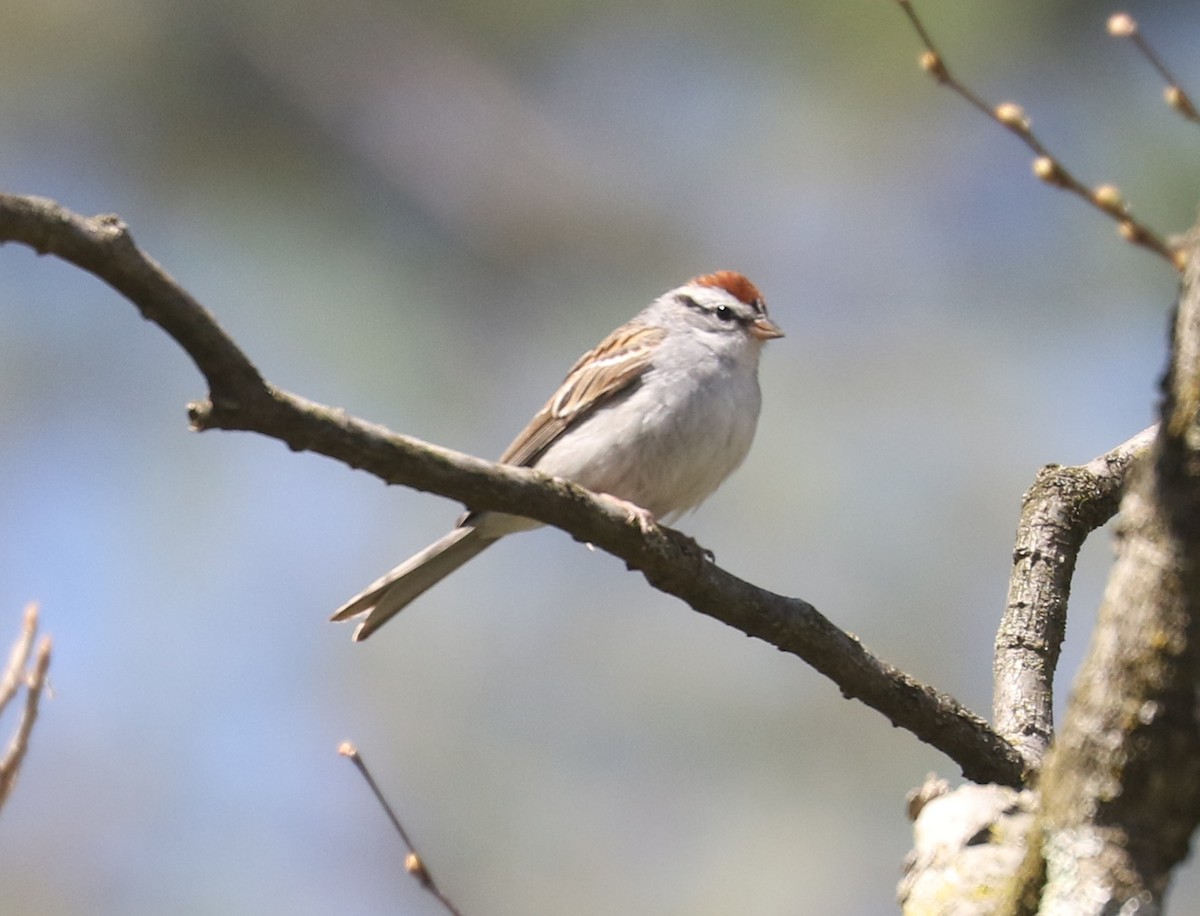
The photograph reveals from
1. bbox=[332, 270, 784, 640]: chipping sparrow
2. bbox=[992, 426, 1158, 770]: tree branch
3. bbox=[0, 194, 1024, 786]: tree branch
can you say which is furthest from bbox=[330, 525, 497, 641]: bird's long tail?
bbox=[992, 426, 1158, 770]: tree branch

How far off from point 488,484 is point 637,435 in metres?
1.35

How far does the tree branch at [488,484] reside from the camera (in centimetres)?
142

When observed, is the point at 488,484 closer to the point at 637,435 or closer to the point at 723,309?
the point at 637,435

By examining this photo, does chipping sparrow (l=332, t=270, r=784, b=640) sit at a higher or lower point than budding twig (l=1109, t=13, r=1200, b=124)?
higher

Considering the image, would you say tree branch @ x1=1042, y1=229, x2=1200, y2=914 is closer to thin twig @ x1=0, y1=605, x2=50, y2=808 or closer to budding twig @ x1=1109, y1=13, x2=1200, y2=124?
budding twig @ x1=1109, y1=13, x2=1200, y2=124

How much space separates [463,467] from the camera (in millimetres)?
1750

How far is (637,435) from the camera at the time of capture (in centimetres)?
312

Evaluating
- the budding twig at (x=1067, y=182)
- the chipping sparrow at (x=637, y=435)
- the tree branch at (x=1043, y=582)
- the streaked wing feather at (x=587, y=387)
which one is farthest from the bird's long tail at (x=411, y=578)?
the budding twig at (x=1067, y=182)

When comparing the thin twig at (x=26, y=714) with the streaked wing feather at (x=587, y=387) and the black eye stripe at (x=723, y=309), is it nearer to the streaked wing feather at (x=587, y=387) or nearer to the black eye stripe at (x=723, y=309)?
the streaked wing feather at (x=587, y=387)

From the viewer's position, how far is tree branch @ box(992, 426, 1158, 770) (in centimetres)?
229

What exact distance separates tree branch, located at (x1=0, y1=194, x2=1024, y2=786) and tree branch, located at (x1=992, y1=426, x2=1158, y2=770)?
183mm

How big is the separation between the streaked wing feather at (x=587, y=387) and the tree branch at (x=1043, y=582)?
1022 mm

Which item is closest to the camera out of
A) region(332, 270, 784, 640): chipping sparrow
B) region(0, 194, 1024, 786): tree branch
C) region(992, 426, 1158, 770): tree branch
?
region(0, 194, 1024, 786): tree branch

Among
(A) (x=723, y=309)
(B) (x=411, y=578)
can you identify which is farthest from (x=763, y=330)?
(B) (x=411, y=578)
